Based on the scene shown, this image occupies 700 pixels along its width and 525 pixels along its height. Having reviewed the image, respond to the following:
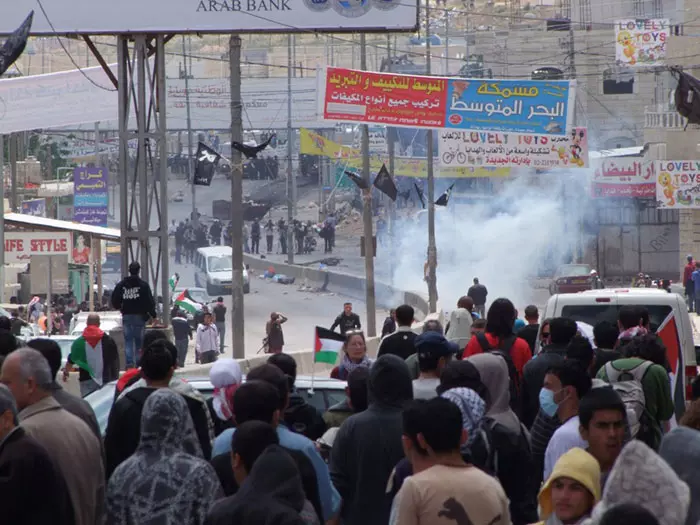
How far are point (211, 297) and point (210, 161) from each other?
→ 74.8 ft

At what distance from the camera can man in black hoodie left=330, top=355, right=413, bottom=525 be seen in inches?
241

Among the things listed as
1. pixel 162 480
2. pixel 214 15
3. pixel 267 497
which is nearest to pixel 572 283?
pixel 214 15

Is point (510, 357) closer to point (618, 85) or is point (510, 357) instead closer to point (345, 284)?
point (345, 284)

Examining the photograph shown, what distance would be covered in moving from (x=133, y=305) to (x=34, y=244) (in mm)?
12967

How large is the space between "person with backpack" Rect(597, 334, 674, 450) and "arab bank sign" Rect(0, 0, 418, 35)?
11539 millimetres

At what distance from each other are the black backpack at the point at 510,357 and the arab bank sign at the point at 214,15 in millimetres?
10115

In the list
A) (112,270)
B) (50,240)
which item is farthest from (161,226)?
(112,270)

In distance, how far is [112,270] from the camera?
56.6m

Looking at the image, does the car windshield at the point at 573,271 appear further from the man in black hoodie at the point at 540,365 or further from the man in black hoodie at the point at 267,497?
the man in black hoodie at the point at 267,497

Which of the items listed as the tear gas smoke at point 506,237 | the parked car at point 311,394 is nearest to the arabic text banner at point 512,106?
the parked car at point 311,394

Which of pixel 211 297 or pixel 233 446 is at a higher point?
pixel 233 446

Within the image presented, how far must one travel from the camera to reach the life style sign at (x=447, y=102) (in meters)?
25.6

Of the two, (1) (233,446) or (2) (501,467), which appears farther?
(2) (501,467)

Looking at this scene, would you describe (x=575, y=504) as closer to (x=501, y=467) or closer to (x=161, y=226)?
(x=501, y=467)
